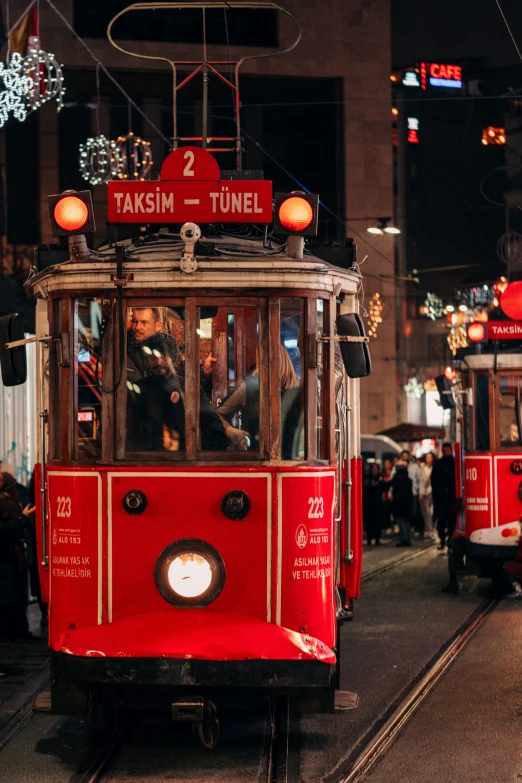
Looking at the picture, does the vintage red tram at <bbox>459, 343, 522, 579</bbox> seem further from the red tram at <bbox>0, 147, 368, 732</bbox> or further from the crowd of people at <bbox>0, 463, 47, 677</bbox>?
the red tram at <bbox>0, 147, 368, 732</bbox>

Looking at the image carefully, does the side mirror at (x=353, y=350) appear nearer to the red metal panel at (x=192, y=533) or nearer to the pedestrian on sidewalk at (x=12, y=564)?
the red metal panel at (x=192, y=533)

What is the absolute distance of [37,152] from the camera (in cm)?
4319

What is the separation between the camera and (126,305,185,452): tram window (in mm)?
7551

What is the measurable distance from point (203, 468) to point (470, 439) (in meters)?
8.89

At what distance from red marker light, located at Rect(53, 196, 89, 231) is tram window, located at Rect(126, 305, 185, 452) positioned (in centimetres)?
61

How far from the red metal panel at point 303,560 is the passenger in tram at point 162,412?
509 mm

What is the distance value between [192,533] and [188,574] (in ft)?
0.78

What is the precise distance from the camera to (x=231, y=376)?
299 inches

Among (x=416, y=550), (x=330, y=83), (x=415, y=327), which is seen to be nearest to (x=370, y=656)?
(x=416, y=550)

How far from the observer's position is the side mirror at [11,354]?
7848 mm

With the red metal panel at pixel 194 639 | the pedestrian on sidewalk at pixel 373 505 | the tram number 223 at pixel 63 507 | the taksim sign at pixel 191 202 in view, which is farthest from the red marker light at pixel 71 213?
the pedestrian on sidewalk at pixel 373 505

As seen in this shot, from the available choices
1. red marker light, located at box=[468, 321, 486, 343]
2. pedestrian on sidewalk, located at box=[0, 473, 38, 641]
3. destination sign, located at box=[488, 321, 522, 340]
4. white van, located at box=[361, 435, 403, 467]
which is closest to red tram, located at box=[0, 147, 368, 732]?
pedestrian on sidewalk, located at box=[0, 473, 38, 641]

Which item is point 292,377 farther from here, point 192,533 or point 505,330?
point 505,330

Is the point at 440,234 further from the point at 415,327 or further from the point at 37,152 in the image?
the point at 37,152
